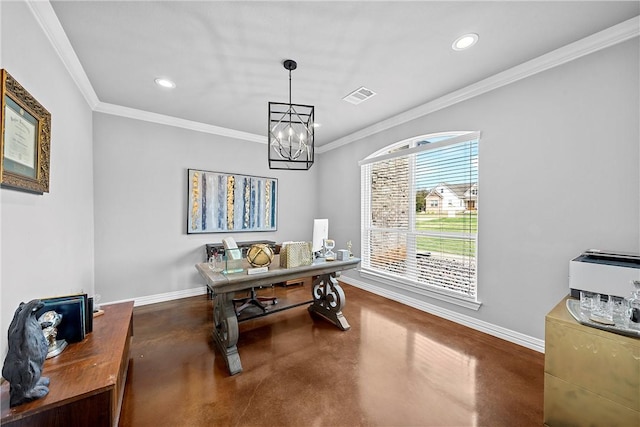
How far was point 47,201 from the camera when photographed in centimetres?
183

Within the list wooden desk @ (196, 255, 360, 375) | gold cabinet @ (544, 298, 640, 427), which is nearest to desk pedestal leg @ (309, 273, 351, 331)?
wooden desk @ (196, 255, 360, 375)

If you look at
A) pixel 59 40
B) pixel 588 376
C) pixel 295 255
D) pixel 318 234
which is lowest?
pixel 588 376

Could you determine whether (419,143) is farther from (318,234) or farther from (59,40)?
(59,40)

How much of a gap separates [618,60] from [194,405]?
4215 mm

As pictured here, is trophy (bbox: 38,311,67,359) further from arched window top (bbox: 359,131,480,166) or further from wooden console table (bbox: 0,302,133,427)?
arched window top (bbox: 359,131,480,166)

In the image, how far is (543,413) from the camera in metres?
1.56

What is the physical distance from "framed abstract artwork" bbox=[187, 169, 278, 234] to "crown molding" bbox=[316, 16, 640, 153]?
2603 millimetres

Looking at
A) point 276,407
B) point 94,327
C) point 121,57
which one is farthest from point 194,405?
point 121,57

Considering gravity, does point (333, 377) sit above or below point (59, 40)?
below

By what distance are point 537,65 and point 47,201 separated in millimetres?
4424

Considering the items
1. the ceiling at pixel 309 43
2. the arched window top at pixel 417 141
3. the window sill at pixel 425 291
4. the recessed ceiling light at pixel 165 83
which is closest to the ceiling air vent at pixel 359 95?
the ceiling at pixel 309 43

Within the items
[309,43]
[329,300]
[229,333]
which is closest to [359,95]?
[309,43]

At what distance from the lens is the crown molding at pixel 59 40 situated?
1.62 metres

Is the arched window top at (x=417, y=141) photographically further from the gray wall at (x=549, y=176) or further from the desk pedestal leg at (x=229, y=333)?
the desk pedestal leg at (x=229, y=333)
